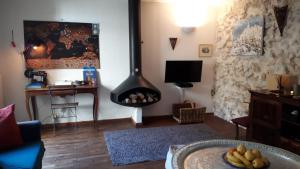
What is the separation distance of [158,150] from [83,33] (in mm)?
2520

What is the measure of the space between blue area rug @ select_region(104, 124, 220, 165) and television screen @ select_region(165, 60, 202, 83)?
977mm

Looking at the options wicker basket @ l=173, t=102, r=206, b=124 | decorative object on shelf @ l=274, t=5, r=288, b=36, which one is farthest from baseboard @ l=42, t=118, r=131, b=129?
decorative object on shelf @ l=274, t=5, r=288, b=36

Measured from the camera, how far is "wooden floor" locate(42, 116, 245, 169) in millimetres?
2900

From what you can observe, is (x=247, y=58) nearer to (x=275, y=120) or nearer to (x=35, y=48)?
(x=275, y=120)

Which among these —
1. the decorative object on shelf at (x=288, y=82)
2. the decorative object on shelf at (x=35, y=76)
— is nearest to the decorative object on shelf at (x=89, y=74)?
the decorative object on shelf at (x=35, y=76)

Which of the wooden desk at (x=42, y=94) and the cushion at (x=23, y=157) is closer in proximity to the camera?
the cushion at (x=23, y=157)

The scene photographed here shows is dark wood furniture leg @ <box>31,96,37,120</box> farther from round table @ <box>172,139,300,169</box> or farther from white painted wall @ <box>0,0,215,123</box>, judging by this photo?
round table @ <box>172,139,300,169</box>

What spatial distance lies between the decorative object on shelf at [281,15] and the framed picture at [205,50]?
184 cm

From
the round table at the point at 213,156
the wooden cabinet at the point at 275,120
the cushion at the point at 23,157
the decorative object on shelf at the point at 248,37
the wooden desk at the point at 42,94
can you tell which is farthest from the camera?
the wooden desk at the point at 42,94

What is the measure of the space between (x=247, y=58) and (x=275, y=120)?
4.72ft

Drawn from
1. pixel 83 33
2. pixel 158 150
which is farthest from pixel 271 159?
pixel 83 33

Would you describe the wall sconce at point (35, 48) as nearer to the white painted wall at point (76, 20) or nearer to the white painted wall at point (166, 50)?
the white painted wall at point (76, 20)

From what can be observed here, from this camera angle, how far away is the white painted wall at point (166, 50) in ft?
15.2

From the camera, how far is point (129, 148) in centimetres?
334
